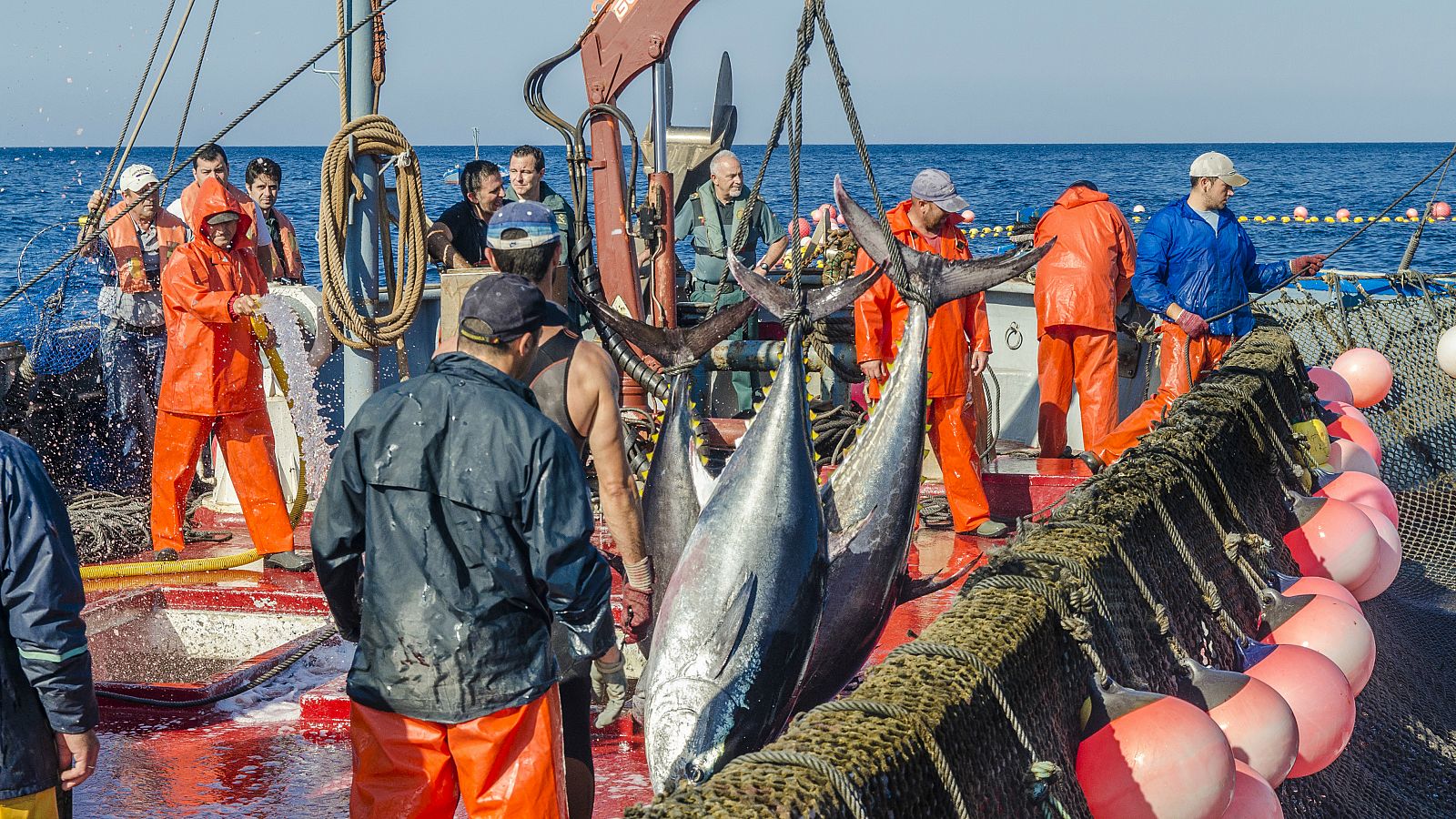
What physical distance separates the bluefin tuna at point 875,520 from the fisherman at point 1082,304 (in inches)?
117

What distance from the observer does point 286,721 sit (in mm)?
4754

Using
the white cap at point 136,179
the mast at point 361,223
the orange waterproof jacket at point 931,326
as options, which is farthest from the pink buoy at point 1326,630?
the white cap at point 136,179

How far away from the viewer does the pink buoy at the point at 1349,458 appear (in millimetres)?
7188

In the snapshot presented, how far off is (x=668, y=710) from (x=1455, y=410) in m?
8.09

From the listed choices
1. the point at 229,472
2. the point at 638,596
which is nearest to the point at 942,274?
the point at 638,596

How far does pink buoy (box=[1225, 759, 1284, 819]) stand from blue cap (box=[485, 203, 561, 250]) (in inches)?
93.3

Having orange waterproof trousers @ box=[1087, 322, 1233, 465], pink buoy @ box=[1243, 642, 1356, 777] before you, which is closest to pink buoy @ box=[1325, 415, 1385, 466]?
orange waterproof trousers @ box=[1087, 322, 1233, 465]

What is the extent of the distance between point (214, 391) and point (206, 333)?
0.27 m

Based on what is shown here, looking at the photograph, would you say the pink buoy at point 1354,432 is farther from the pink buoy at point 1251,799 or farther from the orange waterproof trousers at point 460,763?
the orange waterproof trousers at point 460,763

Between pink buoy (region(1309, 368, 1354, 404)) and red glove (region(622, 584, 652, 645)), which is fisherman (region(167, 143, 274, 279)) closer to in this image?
red glove (region(622, 584, 652, 645))

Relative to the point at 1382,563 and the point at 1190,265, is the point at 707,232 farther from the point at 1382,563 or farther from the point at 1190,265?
the point at 1382,563

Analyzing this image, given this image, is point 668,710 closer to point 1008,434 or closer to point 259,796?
point 259,796

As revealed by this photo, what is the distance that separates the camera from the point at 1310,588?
517 centimetres

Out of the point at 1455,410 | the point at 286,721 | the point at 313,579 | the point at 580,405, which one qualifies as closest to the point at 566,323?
the point at 580,405
